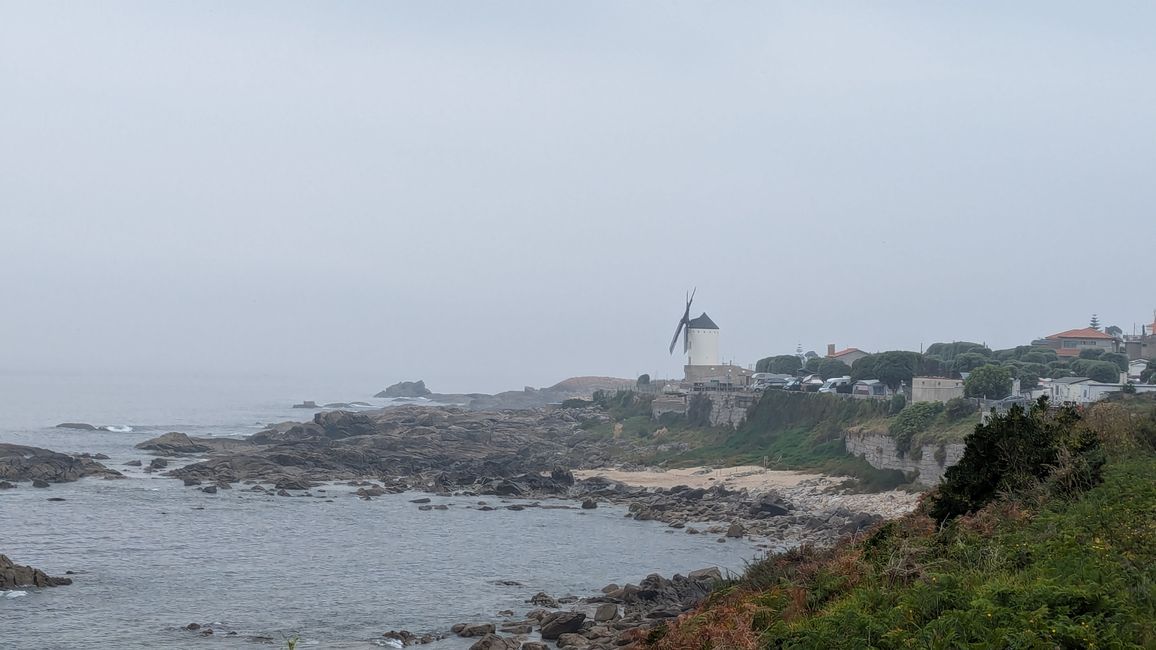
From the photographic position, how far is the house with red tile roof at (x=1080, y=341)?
272 ft

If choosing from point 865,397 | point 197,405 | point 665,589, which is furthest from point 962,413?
point 197,405

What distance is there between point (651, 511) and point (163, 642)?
2584 cm

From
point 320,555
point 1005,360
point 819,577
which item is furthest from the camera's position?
point 1005,360

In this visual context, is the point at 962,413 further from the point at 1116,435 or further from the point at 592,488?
the point at 1116,435

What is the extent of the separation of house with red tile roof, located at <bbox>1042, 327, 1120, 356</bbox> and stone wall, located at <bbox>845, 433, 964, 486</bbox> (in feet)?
118

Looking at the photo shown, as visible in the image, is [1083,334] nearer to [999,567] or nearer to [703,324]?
[703,324]

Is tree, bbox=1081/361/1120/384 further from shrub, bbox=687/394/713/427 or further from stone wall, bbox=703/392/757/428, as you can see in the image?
shrub, bbox=687/394/713/427

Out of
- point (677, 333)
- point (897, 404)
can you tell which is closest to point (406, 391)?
point (677, 333)

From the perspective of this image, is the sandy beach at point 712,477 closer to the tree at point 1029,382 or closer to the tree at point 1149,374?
the tree at point 1029,382

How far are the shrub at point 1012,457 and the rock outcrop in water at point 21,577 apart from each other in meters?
22.8

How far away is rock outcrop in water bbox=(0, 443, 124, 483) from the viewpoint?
171 feet

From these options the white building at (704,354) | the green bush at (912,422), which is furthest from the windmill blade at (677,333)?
the green bush at (912,422)

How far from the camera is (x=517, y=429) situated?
280 feet

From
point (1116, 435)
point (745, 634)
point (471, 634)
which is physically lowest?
point (471, 634)
